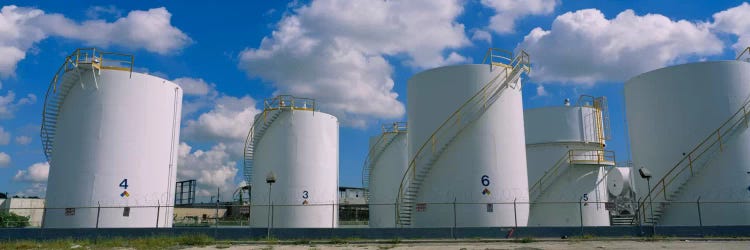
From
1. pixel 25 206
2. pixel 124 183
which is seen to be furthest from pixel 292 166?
pixel 25 206

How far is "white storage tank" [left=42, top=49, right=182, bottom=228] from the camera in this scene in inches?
903

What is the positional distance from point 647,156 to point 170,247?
21986mm

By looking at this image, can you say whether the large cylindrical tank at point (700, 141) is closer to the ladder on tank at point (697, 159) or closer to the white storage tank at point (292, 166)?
the ladder on tank at point (697, 159)

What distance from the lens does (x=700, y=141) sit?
25.0 metres

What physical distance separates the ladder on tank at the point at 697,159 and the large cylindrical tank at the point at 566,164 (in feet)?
14.0

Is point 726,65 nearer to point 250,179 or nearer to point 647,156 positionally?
point 647,156

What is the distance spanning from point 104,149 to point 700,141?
25811mm

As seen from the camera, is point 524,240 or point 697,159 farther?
point 697,159

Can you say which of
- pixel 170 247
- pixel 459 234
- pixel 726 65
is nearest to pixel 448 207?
pixel 459 234

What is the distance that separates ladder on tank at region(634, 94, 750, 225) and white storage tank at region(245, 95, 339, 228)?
55.6 feet

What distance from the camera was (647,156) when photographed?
27.3 m

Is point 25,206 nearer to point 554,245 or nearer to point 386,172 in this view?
point 386,172

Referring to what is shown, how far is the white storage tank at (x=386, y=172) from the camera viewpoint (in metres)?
41.0

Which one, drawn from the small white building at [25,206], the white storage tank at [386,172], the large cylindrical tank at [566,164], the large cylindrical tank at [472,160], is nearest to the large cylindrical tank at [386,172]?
the white storage tank at [386,172]
